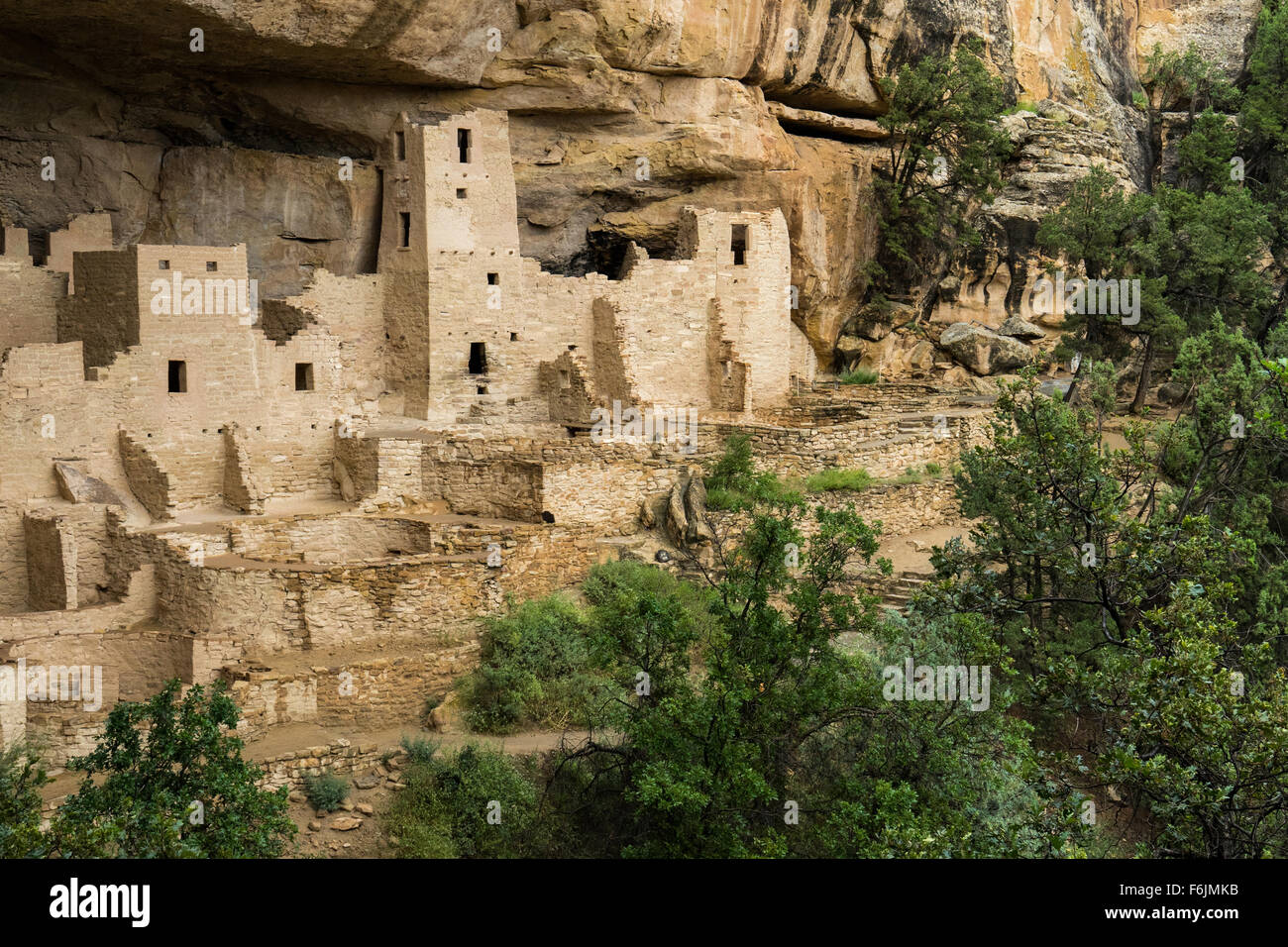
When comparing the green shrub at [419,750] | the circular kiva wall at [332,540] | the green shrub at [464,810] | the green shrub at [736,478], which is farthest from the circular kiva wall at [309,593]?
the green shrub at [736,478]

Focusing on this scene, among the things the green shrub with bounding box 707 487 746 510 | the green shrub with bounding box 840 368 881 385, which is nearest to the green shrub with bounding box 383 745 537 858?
the green shrub with bounding box 707 487 746 510

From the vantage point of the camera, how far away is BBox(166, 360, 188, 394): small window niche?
72.9ft

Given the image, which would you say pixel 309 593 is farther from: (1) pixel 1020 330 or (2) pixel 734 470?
(1) pixel 1020 330

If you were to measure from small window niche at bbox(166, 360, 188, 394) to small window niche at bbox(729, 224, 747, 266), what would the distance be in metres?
11.4

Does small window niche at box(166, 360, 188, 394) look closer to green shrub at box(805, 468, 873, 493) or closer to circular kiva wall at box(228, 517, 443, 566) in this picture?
circular kiva wall at box(228, 517, 443, 566)

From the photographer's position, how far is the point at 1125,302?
30750mm

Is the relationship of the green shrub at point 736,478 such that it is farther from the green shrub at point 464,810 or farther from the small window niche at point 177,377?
the small window niche at point 177,377

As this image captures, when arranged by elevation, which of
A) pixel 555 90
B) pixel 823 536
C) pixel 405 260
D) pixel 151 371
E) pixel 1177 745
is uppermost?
pixel 555 90

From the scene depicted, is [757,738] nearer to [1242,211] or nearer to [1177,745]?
[1177,745]

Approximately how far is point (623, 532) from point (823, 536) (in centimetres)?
701

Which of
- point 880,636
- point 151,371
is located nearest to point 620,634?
point 880,636

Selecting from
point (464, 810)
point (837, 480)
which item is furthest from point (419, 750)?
point (837, 480)

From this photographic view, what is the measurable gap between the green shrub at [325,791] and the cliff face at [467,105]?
11909 millimetres

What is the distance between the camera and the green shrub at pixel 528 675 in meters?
18.5
